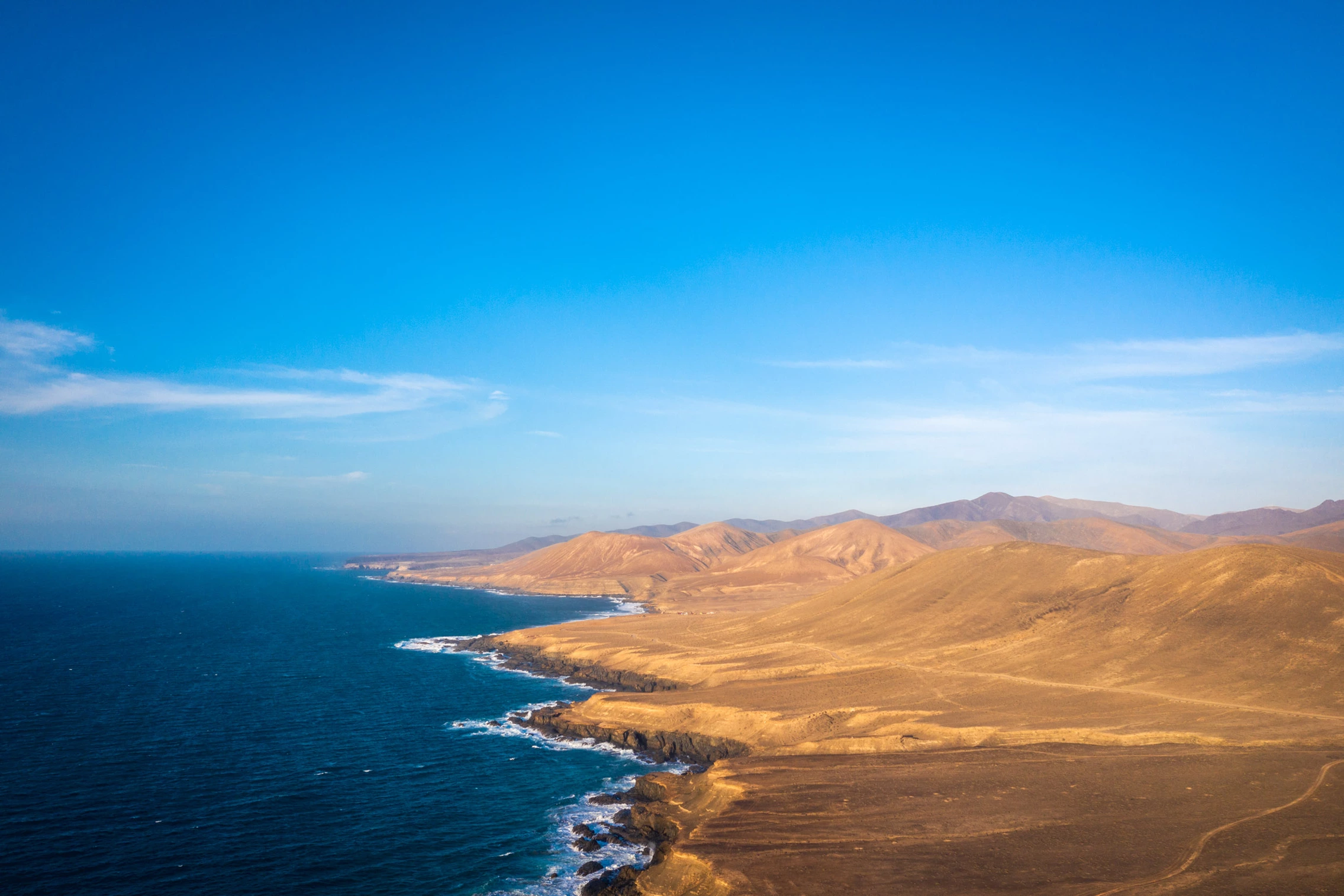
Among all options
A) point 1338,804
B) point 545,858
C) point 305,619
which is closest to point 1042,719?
point 1338,804

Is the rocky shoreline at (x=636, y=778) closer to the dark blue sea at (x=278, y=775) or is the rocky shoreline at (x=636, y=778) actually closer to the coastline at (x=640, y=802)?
the coastline at (x=640, y=802)

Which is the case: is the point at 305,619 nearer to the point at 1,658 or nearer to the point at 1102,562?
the point at 1,658

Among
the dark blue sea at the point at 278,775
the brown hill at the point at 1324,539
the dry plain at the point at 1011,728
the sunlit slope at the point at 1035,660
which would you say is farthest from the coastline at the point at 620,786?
the brown hill at the point at 1324,539

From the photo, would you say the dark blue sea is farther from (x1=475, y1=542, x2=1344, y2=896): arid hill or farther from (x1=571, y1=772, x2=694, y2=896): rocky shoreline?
(x1=475, y1=542, x2=1344, y2=896): arid hill

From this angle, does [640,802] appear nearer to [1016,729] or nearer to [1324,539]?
[1016,729]

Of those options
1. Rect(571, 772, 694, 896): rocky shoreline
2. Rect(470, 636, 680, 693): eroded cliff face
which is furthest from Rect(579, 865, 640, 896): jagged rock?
Rect(470, 636, 680, 693): eroded cliff face
